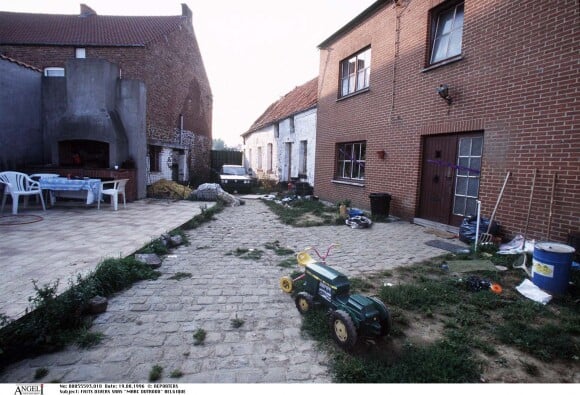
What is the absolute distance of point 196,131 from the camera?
2072 cm

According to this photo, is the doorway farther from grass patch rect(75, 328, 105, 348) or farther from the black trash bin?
grass patch rect(75, 328, 105, 348)

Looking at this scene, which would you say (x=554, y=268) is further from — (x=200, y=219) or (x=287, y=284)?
(x=200, y=219)

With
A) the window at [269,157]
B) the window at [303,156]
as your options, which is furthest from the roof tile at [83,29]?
the window at [303,156]

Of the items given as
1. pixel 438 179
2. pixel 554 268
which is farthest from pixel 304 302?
pixel 438 179

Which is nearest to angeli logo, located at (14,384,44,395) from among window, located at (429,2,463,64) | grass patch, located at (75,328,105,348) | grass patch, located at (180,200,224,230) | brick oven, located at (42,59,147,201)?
grass patch, located at (75,328,105,348)

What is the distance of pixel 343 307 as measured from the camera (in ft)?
9.26

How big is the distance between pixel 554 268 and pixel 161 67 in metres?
17.9

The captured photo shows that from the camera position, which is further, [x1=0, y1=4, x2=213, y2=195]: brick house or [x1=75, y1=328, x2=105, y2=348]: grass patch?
[x1=0, y1=4, x2=213, y2=195]: brick house

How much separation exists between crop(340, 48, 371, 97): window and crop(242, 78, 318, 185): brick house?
87.7 inches

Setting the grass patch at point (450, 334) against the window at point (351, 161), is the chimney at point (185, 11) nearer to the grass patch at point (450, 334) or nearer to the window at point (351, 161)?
the window at point (351, 161)

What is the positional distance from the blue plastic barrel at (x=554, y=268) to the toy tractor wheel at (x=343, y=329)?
2.90 meters

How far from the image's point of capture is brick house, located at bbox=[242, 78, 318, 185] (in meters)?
14.7

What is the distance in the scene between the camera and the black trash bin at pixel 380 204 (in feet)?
28.9

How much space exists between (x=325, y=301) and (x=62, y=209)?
9.39 metres
